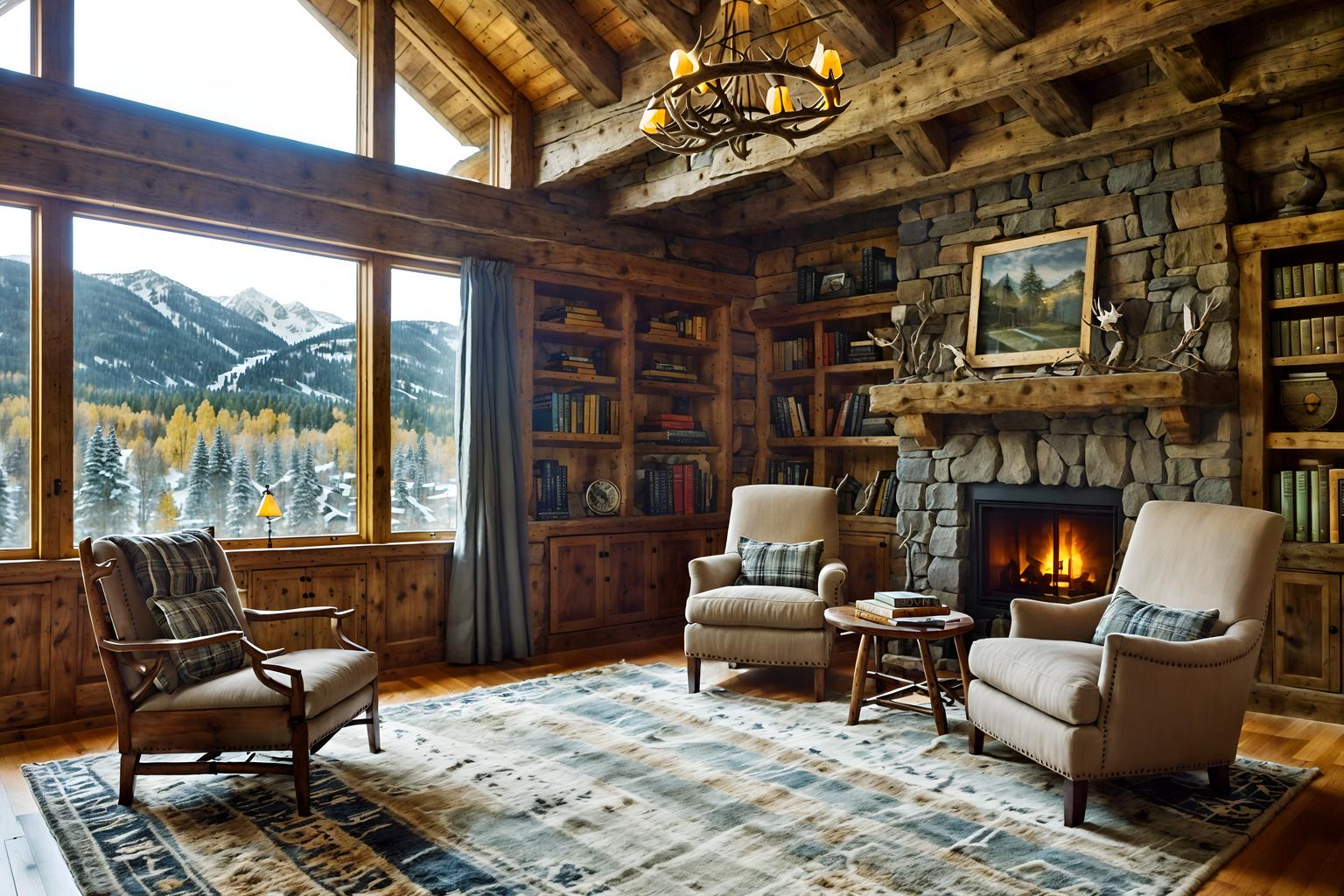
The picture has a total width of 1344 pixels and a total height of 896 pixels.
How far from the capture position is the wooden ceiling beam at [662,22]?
4133 mm

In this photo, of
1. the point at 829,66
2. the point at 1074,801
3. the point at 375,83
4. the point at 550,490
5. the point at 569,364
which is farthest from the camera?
the point at 569,364

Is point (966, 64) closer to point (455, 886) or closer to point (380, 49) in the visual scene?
point (380, 49)

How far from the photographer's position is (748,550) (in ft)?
16.1

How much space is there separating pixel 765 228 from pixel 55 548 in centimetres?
445

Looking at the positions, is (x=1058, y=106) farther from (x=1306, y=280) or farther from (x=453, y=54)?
(x=453, y=54)

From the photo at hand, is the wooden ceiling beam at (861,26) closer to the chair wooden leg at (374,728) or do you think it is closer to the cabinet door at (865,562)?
the cabinet door at (865,562)

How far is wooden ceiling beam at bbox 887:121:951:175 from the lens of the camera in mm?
4645

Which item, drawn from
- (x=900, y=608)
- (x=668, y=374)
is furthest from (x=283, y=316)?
(x=900, y=608)

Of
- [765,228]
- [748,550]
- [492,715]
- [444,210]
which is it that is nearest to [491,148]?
[444,210]

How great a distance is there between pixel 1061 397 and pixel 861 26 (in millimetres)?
1952

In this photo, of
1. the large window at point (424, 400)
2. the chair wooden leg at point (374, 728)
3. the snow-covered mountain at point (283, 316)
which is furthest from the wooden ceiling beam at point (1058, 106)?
the chair wooden leg at point (374, 728)

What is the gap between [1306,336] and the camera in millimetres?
4125

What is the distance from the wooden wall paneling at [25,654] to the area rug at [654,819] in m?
0.64

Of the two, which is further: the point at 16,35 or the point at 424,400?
the point at 424,400
